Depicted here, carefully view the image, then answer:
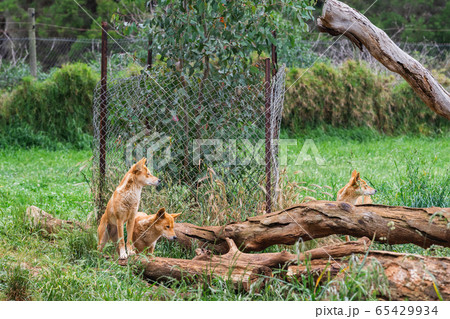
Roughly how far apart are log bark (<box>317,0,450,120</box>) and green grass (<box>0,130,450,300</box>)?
110 cm

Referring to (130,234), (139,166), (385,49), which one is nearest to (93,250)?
(130,234)

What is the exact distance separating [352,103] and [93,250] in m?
9.20

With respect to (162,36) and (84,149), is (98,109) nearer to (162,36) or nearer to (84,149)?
(162,36)

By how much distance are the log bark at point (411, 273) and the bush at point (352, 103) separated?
874 cm

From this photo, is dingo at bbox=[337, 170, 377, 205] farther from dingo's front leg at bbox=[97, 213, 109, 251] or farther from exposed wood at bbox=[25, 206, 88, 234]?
exposed wood at bbox=[25, 206, 88, 234]

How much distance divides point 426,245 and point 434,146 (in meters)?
7.52

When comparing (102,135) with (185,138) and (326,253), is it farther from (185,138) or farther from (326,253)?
(326,253)

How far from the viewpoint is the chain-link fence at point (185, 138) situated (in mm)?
5316

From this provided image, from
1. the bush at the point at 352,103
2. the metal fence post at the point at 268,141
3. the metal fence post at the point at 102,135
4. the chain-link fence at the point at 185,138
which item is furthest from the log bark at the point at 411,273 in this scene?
the bush at the point at 352,103

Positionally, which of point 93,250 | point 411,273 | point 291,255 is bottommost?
point 93,250

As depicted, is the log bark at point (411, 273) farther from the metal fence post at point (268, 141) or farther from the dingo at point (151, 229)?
the metal fence post at point (268, 141)

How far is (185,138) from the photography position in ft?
18.4

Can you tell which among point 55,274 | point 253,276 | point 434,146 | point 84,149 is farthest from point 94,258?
point 434,146

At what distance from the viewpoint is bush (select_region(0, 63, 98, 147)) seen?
11.5m
